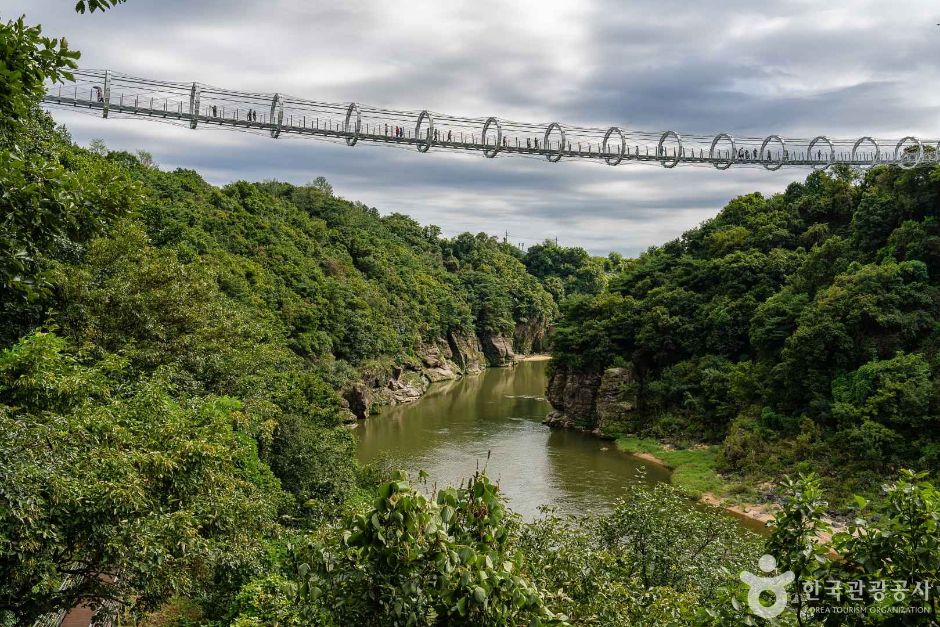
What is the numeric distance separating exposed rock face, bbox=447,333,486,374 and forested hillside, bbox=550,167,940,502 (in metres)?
19.6

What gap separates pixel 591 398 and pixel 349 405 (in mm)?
13075

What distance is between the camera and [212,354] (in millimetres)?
16078

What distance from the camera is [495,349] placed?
62.9 metres

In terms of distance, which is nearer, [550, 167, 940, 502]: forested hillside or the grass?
[550, 167, 940, 502]: forested hillside

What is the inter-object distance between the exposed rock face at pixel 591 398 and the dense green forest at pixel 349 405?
840 mm

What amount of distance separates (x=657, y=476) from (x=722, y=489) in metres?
3.26

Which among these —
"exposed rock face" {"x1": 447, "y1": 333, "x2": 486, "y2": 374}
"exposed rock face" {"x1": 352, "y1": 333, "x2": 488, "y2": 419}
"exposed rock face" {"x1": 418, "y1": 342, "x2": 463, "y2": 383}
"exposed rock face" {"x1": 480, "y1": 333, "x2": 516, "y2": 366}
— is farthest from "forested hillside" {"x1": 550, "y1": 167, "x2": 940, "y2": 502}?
"exposed rock face" {"x1": 480, "y1": 333, "x2": 516, "y2": 366}

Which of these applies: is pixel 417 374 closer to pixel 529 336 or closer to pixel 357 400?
pixel 357 400

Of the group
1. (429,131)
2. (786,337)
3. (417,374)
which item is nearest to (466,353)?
(417,374)

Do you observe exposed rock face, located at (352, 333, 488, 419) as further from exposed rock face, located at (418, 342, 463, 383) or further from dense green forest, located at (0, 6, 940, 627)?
dense green forest, located at (0, 6, 940, 627)

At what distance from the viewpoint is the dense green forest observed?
392 cm

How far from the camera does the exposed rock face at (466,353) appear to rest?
5716 centimetres

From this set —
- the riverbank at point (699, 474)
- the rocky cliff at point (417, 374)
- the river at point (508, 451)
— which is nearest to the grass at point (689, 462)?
the riverbank at point (699, 474)

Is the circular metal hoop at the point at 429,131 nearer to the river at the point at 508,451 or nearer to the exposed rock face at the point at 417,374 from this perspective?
the river at the point at 508,451
